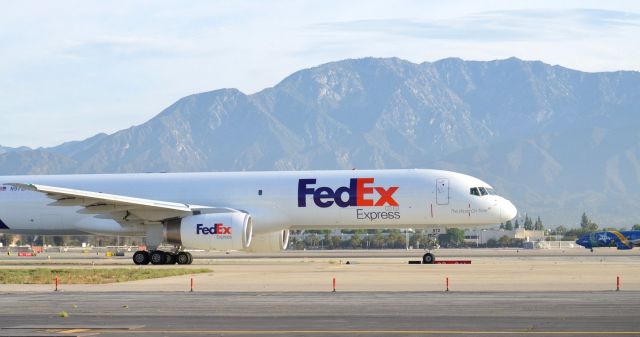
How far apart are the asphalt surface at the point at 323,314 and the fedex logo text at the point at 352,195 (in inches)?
704

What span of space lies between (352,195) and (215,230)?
6.30m

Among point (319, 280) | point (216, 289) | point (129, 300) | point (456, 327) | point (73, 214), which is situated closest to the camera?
point (456, 327)

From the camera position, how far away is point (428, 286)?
3291 cm

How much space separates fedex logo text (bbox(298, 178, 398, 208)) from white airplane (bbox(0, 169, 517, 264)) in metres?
0.04

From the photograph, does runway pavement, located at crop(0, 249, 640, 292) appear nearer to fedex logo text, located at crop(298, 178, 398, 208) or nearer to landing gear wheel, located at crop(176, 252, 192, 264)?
fedex logo text, located at crop(298, 178, 398, 208)

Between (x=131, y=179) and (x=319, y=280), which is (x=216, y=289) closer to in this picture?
(x=319, y=280)

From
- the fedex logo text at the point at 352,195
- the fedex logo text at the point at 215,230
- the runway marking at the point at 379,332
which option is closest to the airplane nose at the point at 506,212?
the fedex logo text at the point at 352,195

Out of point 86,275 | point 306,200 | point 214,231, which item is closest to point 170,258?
point 214,231

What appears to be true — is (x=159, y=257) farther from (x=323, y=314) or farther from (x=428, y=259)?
(x=323, y=314)

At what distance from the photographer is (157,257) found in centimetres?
4828

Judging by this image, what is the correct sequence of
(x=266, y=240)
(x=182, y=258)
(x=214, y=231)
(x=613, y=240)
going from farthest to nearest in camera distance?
(x=613, y=240) → (x=266, y=240) → (x=182, y=258) → (x=214, y=231)

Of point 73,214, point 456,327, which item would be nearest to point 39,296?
point 456,327

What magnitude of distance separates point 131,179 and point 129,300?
24.8m

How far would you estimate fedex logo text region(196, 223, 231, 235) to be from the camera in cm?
4669
